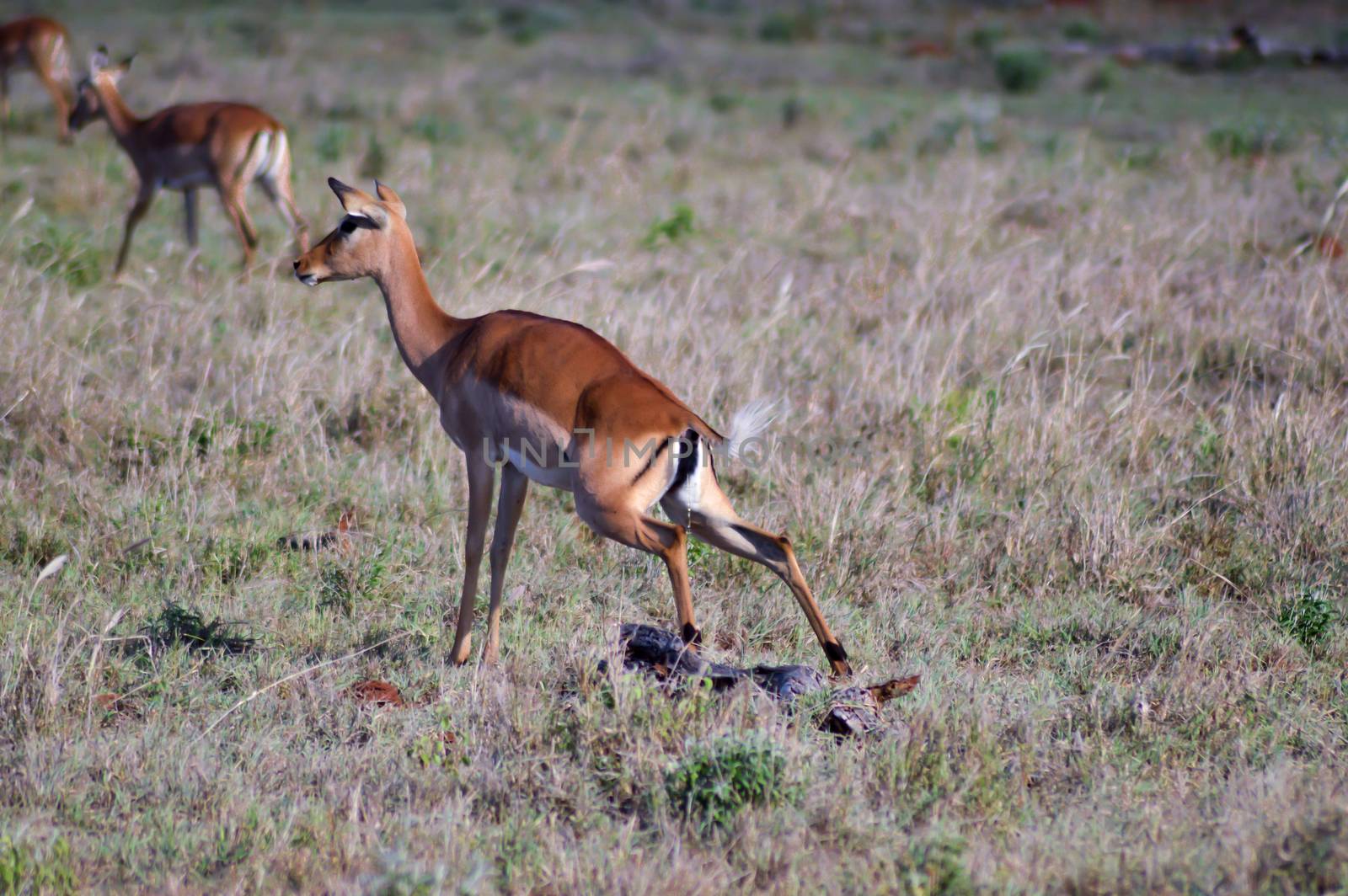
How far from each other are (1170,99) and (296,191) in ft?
39.3

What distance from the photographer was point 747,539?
4.35 meters

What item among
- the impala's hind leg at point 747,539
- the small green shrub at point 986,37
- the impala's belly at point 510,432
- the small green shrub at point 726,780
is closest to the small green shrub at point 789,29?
the small green shrub at point 986,37

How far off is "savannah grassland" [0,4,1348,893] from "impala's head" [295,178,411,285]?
45.1 inches

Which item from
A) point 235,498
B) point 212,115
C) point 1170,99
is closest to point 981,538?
point 235,498

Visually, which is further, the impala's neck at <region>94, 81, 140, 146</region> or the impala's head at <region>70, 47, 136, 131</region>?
the impala's head at <region>70, 47, 136, 131</region>

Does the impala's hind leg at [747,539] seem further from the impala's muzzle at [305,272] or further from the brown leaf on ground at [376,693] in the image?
the impala's muzzle at [305,272]

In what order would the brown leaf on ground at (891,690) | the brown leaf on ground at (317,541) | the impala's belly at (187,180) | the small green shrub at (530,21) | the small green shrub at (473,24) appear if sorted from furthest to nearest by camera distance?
the small green shrub at (473,24) → the small green shrub at (530,21) → the impala's belly at (187,180) → the brown leaf on ground at (317,541) → the brown leaf on ground at (891,690)

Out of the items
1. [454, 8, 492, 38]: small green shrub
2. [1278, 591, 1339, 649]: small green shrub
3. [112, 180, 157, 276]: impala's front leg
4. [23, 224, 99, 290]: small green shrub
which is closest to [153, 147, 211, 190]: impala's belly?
[112, 180, 157, 276]: impala's front leg

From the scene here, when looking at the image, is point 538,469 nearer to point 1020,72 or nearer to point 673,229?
point 673,229

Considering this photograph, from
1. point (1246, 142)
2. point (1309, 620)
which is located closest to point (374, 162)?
point (1246, 142)

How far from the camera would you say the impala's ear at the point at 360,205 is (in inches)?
185

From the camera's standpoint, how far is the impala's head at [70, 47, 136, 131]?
427 inches

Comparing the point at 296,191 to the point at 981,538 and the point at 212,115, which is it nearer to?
the point at 212,115

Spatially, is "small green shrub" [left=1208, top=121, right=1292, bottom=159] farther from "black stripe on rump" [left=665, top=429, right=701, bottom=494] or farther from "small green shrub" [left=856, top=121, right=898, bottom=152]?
"black stripe on rump" [left=665, top=429, right=701, bottom=494]
